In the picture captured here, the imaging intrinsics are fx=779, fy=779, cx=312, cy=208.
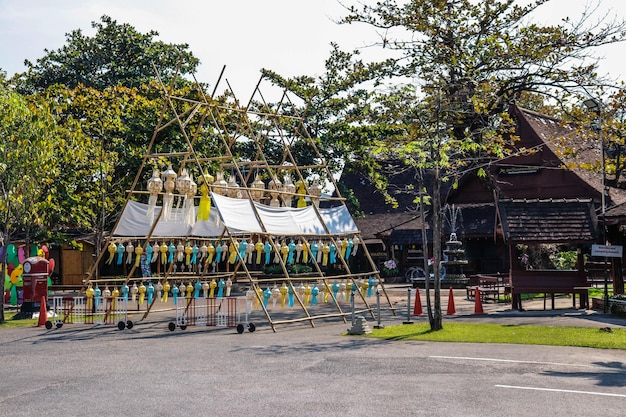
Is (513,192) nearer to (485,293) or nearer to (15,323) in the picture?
(485,293)

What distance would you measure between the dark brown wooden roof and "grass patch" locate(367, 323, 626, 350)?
14.2 ft

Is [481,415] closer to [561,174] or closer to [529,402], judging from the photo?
[529,402]

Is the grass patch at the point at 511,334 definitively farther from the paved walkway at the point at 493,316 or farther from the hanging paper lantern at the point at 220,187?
the hanging paper lantern at the point at 220,187

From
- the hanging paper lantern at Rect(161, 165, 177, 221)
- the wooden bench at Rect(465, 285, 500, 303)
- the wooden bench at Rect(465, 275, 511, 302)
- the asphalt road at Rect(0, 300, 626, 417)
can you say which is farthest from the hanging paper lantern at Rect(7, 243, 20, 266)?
the wooden bench at Rect(465, 275, 511, 302)

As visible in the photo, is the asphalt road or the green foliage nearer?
the asphalt road

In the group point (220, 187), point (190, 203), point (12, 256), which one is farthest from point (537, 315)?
point (12, 256)

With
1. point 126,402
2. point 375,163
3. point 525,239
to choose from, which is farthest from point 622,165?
point 126,402

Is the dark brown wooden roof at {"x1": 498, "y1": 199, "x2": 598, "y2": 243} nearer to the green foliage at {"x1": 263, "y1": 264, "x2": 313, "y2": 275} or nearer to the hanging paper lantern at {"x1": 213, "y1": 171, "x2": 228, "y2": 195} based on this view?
the hanging paper lantern at {"x1": 213, "y1": 171, "x2": 228, "y2": 195}

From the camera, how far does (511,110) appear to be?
→ 132 feet

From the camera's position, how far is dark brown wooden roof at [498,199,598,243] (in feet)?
73.3

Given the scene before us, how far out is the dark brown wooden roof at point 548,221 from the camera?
22.3m

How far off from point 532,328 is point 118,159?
767 inches

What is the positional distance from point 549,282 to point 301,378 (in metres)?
12.5

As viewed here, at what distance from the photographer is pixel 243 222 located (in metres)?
19.5
